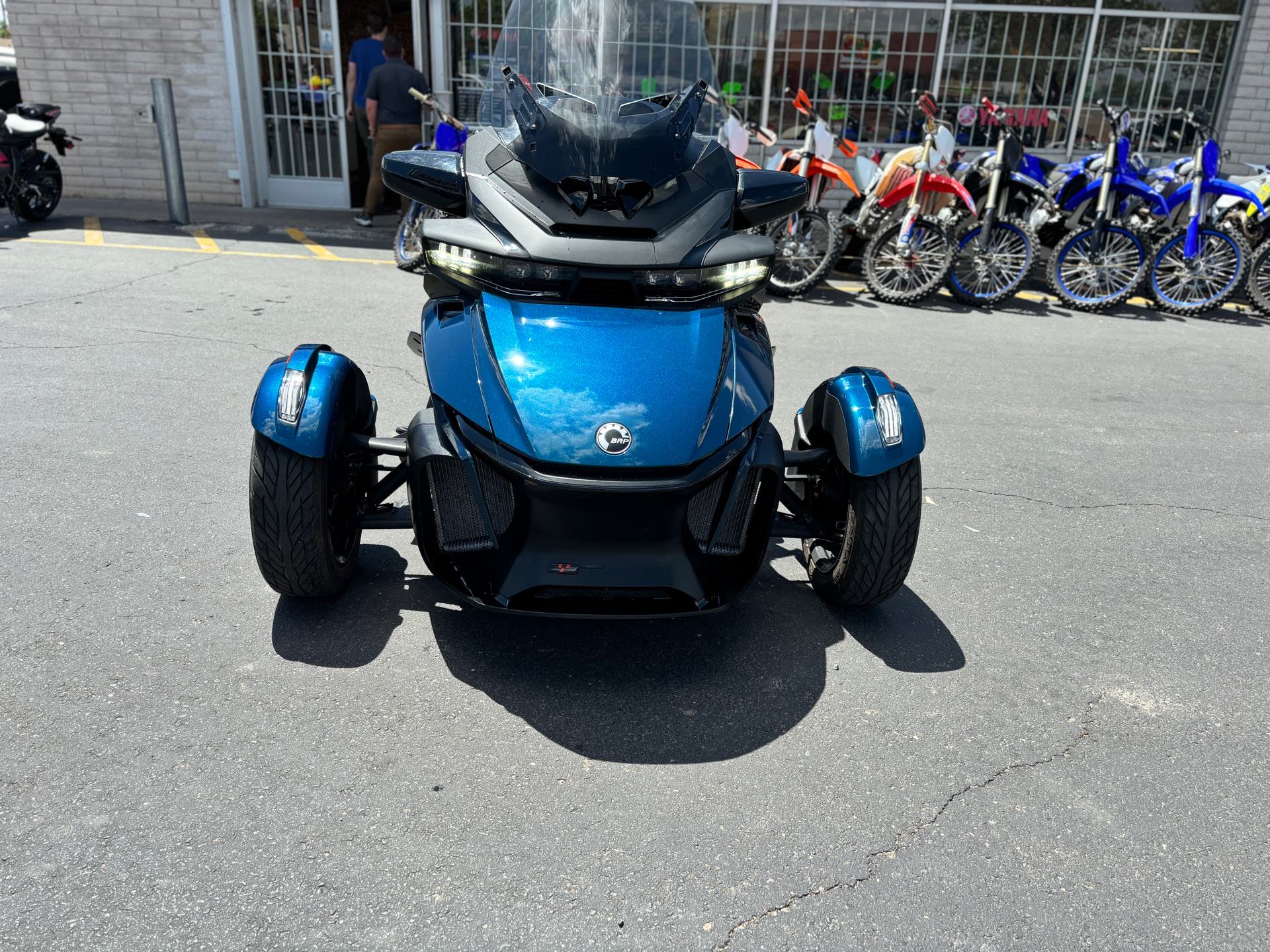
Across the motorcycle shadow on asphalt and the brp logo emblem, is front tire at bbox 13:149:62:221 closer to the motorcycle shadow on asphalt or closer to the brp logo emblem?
the motorcycle shadow on asphalt

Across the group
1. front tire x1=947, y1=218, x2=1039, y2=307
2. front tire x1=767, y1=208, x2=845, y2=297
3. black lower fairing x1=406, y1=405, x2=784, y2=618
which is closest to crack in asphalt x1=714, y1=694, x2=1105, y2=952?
black lower fairing x1=406, y1=405, x2=784, y2=618

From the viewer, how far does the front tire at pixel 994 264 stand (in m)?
8.37

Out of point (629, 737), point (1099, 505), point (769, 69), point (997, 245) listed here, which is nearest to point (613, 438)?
point (629, 737)

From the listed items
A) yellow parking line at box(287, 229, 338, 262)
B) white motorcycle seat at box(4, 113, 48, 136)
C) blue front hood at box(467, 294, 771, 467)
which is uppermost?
white motorcycle seat at box(4, 113, 48, 136)

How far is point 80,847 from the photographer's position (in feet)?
7.14

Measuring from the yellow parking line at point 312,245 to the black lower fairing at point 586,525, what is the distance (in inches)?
266

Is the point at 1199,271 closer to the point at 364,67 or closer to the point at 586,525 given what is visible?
the point at 586,525

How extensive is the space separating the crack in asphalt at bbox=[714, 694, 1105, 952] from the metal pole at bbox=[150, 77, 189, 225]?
32.6 ft

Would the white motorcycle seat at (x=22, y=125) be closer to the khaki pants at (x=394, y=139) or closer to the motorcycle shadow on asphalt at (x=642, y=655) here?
the khaki pants at (x=394, y=139)

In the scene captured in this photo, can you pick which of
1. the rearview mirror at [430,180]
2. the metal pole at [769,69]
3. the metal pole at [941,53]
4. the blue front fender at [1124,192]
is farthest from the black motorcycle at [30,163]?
the blue front fender at [1124,192]

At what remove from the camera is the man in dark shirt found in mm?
9602

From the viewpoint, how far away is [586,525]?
2592 millimetres

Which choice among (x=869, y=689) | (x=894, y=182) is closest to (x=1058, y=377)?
(x=894, y=182)

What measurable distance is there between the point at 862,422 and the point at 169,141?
9.27 m
